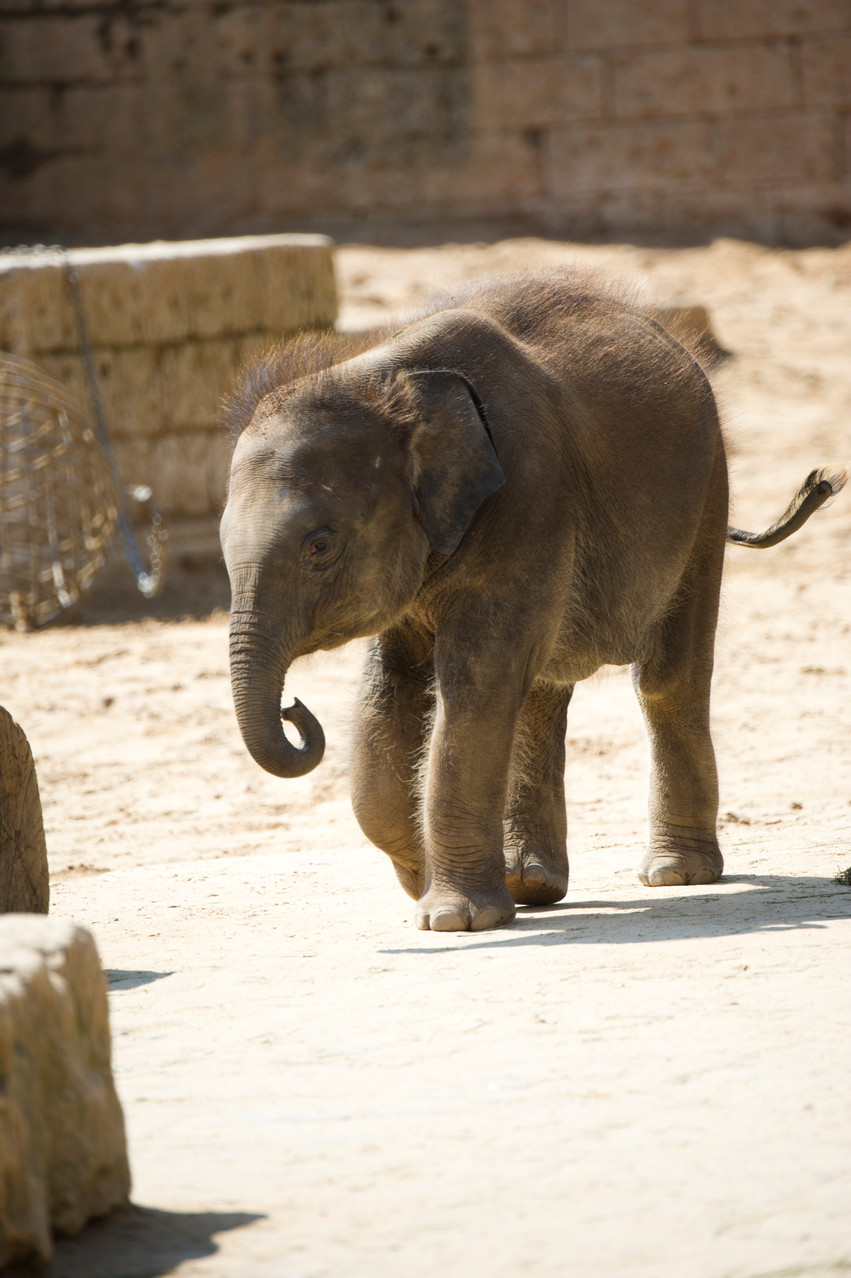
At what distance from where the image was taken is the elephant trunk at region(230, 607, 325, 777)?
12.8 ft

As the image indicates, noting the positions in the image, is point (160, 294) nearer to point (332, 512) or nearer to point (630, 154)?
point (332, 512)

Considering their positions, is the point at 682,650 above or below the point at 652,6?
below

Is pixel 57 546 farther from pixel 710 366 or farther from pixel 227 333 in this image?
pixel 710 366

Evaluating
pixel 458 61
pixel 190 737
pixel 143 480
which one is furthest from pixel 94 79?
pixel 190 737

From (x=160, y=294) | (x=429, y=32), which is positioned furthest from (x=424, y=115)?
(x=160, y=294)

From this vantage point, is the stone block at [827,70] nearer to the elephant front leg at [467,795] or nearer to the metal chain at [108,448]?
the metal chain at [108,448]

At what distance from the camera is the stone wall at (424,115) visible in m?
16.9

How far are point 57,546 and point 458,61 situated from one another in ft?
29.5

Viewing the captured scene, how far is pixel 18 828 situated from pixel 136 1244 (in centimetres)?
199

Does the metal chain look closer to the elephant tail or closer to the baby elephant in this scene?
the elephant tail

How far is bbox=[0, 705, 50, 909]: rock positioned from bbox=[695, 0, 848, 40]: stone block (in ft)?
48.9

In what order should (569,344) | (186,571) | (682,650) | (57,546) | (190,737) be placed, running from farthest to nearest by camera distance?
(186,571) → (57,546) → (190,737) → (682,650) → (569,344)

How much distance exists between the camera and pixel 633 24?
1694cm

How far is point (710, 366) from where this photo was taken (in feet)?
17.0
